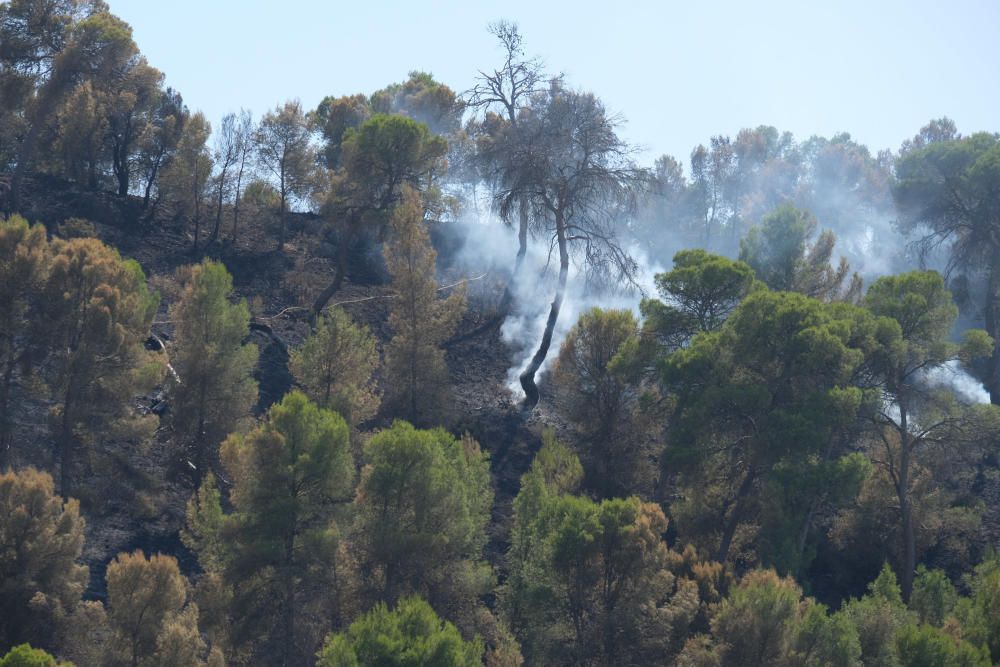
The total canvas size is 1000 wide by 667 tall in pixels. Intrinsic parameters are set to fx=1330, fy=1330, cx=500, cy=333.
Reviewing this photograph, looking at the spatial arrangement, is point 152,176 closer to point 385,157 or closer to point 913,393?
point 385,157

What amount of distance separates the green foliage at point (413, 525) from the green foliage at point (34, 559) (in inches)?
250

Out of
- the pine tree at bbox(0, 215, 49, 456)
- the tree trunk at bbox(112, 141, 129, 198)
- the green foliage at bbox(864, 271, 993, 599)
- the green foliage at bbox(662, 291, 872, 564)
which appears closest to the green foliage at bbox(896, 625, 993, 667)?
the green foliage at bbox(662, 291, 872, 564)

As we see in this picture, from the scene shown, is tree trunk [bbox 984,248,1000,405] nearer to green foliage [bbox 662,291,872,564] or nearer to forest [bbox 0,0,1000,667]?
forest [bbox 0,0,1000,667]

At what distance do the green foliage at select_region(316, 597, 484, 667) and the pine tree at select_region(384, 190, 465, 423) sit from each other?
13235 mm

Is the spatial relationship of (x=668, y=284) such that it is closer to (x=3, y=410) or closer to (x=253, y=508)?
(x=253, y=508)

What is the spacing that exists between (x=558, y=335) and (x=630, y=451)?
1058 cm

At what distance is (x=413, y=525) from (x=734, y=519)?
887cm

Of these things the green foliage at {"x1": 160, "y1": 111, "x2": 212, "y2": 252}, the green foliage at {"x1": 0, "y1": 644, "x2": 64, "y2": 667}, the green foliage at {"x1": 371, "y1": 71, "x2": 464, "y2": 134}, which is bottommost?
the green foliage at {"x1": 0, "y1": 644, "x2": 64, "y2": 667}

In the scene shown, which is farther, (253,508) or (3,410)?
(3,410)

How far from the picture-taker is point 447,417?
3900 cm

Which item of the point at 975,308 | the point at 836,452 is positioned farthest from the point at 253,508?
the point at 975,308

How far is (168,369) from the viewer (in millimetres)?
35375

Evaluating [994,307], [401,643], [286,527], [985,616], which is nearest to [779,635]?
[985,616]

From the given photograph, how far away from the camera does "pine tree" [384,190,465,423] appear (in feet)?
126
